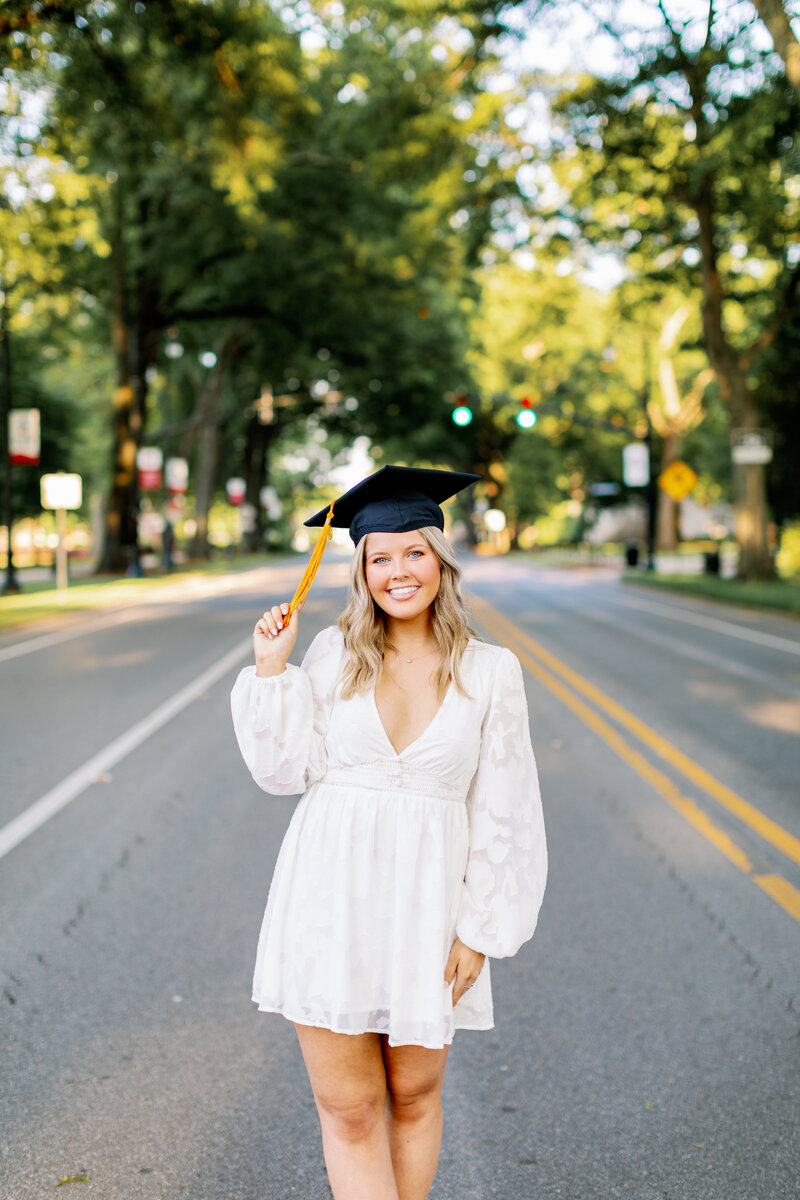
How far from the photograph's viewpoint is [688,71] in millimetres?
23000

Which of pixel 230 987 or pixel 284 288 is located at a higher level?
pixel 284 288

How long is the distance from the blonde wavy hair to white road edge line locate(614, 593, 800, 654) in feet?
45.7

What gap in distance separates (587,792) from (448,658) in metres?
5.12

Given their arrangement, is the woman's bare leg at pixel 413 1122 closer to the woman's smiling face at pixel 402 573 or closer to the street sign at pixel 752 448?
the woman's smiling face at pixel 402 573

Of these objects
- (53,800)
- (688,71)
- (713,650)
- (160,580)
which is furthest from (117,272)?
(53,800)

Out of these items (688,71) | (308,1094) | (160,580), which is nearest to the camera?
(308,1094)

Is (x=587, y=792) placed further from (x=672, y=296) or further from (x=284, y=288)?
(x=672, y=296)

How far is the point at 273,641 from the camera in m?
2.50

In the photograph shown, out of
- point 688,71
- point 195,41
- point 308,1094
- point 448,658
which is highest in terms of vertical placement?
point 688,71

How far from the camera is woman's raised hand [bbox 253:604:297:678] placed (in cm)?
250

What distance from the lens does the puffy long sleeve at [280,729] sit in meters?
2.50

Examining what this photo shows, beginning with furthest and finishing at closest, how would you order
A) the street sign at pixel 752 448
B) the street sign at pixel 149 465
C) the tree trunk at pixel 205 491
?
the tree trunk at pixel 205 491, the street sign at pixel 149 465, the street sign at pixel 752 448

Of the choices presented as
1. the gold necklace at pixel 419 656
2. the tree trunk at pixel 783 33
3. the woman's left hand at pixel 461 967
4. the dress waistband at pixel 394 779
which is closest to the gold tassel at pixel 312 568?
the gold necklace at pixel 419 656

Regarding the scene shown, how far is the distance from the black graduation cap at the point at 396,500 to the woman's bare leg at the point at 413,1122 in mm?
1177
